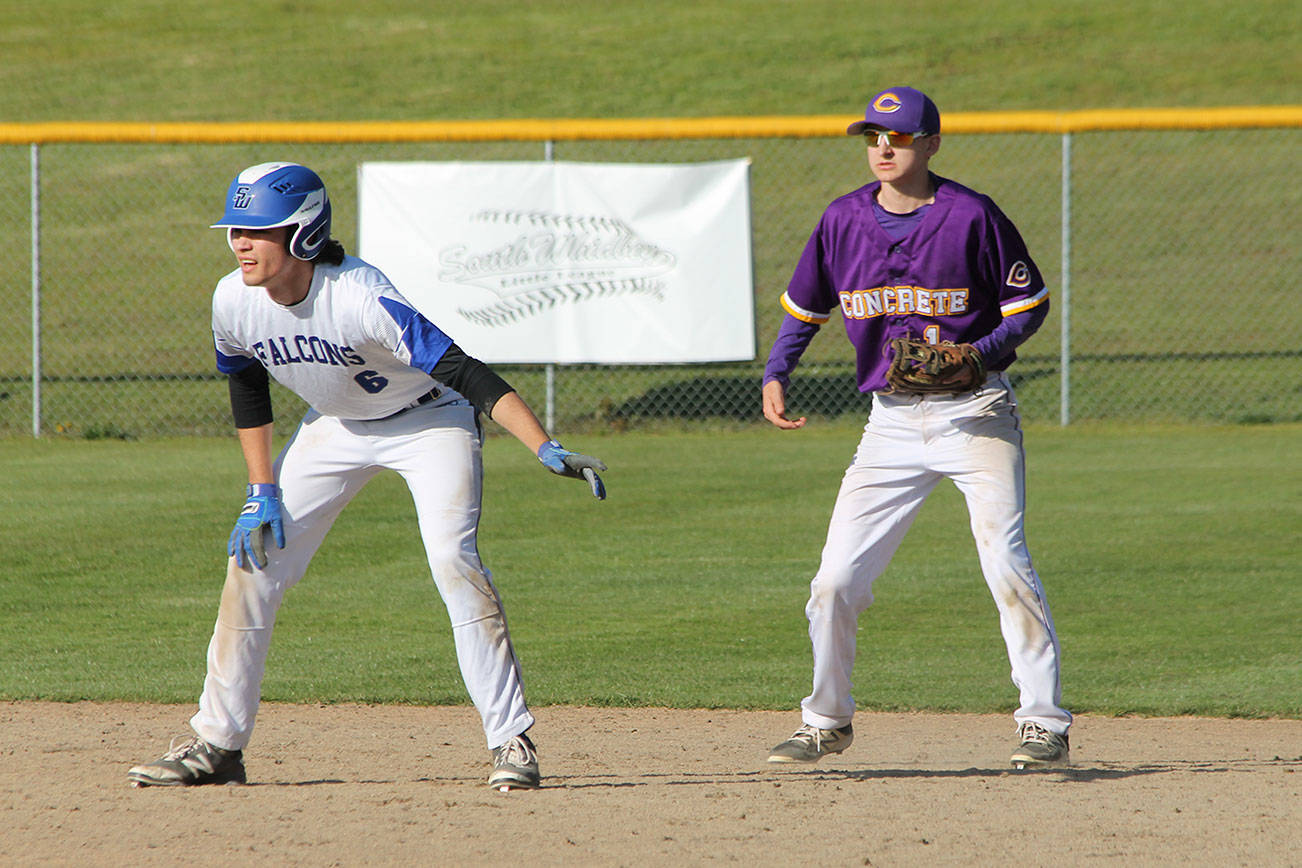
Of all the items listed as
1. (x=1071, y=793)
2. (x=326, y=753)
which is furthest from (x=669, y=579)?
(x=1071, y=793)

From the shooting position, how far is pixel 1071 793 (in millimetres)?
4531

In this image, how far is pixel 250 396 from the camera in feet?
15.6

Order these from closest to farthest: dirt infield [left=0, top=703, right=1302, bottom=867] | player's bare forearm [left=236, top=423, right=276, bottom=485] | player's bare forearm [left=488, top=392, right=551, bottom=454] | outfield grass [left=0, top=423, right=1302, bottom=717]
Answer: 1. dirt infield [left=0, top=703, right=1302, bottom=867]
2. player's bare forearm [left=488, top=392, right=551, bottom=454]
3. player's bare forearm [left=236, top=423, right=276, bottom=485]
4. outfield grass [left=0, top=423, right=1302, bottom=717]

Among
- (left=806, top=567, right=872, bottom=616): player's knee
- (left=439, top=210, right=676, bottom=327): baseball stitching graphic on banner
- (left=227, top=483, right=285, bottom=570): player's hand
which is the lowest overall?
(left=806, top=567, right=872, bottom=616): player's knee

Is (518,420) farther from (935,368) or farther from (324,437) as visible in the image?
(935,368)

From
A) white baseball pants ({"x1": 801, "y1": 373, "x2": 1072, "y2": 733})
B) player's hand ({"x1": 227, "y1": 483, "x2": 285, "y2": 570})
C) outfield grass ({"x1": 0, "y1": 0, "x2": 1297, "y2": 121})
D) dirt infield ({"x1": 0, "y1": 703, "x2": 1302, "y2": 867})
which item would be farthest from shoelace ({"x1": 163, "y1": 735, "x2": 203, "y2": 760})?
outfield grass ({"x1": 0, "y1": 0, "x2": 1297, "y2": 121})

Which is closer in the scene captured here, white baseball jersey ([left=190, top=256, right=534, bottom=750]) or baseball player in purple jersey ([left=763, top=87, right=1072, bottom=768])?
white baseball jersey ([left=190, top=256, right=534, bottom=750])

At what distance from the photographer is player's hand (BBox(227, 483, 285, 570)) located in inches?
178

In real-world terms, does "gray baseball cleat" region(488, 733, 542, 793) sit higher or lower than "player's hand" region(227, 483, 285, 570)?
→ lower

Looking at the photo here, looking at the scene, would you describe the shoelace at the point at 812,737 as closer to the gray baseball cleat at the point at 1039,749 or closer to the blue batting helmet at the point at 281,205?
the gray baseball cleat at the point at 1039,749

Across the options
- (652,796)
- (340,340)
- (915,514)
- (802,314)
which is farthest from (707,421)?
(340,340)

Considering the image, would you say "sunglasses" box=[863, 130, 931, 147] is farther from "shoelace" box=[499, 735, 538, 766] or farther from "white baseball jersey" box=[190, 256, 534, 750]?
"shoelace" box=[499, 735, 538, 766]

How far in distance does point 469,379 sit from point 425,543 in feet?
1.79

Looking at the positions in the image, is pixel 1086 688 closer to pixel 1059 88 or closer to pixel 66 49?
pixel 1059 88
